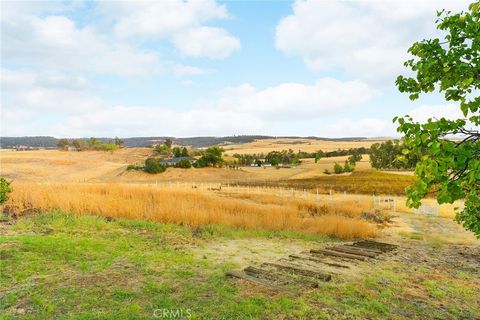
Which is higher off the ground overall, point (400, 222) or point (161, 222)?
point (161, 222)

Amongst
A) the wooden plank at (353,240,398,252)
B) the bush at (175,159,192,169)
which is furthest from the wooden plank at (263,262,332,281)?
the bush at (175,159,192,169)

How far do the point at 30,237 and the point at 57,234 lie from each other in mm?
926

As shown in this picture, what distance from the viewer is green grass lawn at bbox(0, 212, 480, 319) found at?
629 cm

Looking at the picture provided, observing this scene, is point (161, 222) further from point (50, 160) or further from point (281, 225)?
point (50, 160)

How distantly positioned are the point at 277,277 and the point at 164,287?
2.60m

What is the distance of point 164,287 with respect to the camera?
7391mm

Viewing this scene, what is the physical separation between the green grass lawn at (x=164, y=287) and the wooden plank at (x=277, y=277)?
10.6 inches

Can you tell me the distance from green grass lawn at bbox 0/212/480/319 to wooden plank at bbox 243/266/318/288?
27cm

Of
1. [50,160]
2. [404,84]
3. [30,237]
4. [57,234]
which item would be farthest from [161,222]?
[50,160]

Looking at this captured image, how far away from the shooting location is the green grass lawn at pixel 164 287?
20.6 feet

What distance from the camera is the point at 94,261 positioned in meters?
8.99

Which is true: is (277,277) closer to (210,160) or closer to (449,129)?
(449,129)

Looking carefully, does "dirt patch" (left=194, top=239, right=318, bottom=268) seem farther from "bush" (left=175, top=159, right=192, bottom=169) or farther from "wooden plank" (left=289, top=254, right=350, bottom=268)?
"bush" (left=175, top=159, right=192, bottom=169)

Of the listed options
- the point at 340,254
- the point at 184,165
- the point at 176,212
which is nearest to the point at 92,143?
the point at 184,165
